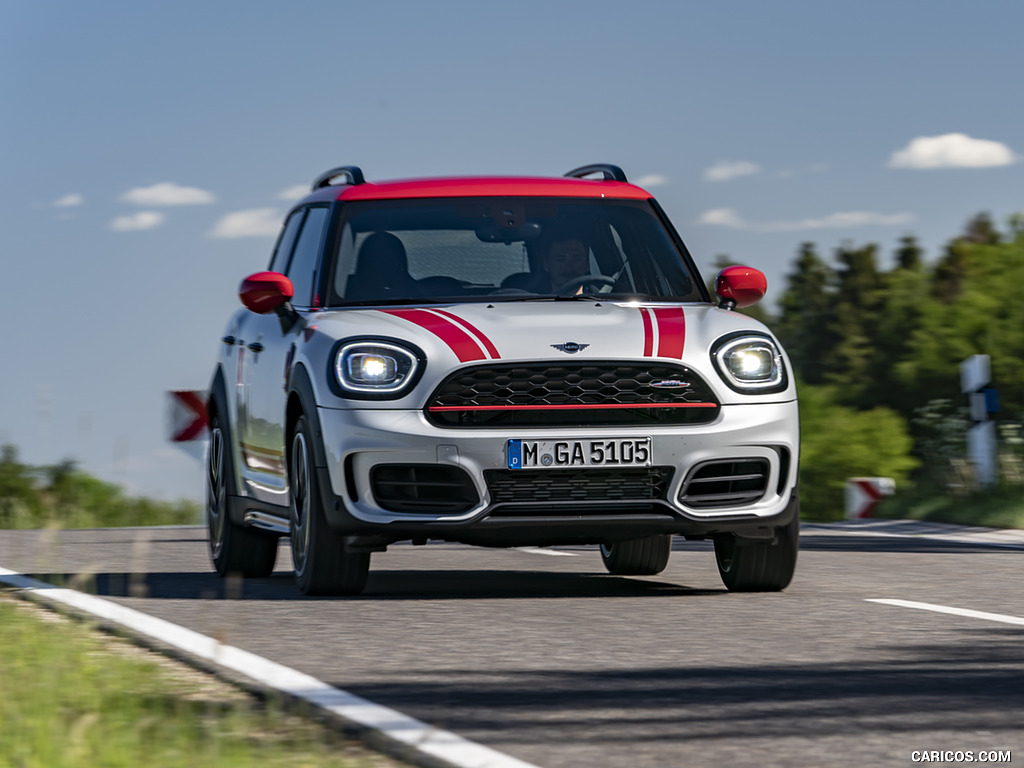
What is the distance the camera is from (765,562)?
843 centimetres

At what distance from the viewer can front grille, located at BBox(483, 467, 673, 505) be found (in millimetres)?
7781

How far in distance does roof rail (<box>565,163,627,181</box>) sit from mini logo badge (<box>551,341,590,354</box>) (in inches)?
87.4

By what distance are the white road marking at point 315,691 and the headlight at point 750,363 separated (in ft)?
8.30

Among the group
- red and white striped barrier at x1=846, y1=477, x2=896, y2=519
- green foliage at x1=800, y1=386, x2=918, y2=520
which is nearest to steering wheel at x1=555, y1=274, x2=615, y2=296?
red and white striped barrier at x1=846, y1=477, x2=896, y2=519

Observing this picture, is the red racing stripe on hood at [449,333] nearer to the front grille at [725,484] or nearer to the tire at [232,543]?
the front grille at [725,484]

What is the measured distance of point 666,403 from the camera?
7.88 metres

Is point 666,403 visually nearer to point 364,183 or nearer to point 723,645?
point 723,645

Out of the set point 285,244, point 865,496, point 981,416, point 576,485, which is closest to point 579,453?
point 576,485

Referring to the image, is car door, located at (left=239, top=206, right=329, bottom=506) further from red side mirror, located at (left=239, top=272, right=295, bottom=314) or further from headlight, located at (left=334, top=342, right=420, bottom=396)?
headlight, located at (left=334, top=342, right=420, bottom=396)

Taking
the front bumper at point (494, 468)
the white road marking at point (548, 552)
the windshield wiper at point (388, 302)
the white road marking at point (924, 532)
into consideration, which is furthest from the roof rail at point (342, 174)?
the white road marking at point (924, 532)

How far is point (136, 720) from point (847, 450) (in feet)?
265

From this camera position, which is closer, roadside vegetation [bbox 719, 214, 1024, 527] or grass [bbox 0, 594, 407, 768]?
grass [bbox 0, 594, 407, 768]

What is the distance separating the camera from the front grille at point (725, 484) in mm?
7949

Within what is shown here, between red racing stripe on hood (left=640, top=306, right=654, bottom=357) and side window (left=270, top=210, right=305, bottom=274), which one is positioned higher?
side window (left=270, top=210, right=305, bottom=274)
